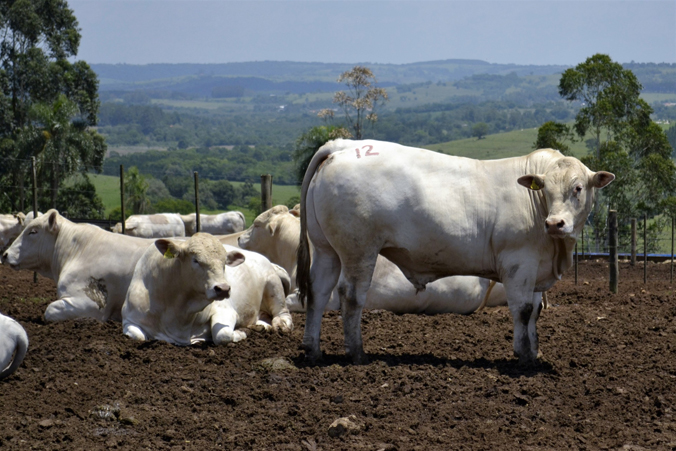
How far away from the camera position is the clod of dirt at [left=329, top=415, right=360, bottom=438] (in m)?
5.77

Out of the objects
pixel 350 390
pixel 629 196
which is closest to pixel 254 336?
pixel 350 390

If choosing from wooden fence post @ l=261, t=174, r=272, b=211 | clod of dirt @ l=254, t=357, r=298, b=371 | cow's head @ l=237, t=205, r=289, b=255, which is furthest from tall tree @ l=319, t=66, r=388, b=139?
clod of dirt @ l=254, t=357, r=298, b=371

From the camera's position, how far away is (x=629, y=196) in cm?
4419

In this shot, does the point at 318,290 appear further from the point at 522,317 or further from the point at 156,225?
the point at 156,225

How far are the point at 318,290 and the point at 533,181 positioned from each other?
2279 mm

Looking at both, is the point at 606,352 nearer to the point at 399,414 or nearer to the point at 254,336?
the point at 399,414

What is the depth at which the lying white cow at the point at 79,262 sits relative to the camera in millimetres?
9891

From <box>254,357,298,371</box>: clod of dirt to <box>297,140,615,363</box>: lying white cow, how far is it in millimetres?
341

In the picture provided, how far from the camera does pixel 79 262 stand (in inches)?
400

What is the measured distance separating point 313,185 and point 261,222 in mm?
4892

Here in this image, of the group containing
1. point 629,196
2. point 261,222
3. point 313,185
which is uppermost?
point 313,185

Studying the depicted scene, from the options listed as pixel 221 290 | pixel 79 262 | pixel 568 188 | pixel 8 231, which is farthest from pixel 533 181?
pixel 8 231

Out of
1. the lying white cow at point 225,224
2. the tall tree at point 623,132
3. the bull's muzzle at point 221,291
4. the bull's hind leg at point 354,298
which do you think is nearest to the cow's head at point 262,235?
the bull's muzzle at point 221,291

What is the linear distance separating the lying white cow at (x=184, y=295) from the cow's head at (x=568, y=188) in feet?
10.4
